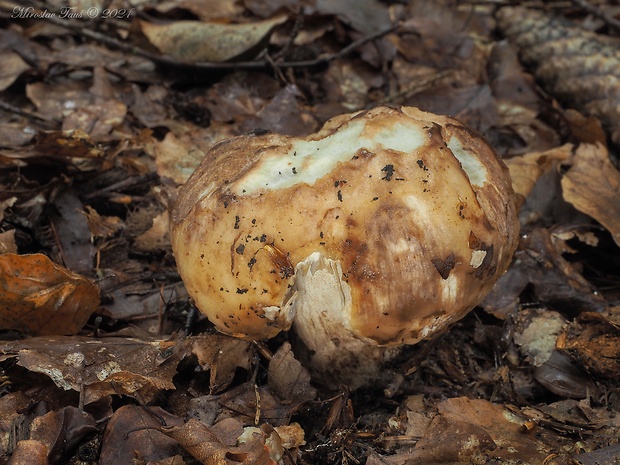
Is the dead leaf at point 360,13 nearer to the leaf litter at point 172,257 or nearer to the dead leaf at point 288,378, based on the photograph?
the leaf litter at point 172,257

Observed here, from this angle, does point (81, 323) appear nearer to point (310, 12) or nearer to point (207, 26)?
point (207, 26)

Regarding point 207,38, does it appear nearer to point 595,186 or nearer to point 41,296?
point 41,296

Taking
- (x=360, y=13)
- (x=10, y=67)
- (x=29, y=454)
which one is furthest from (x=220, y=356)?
(x=360, y=13)

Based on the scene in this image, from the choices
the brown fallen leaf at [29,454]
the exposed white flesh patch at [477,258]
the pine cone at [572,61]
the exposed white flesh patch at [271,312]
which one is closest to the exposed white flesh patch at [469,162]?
the exposed white flesh patch at [477,258]

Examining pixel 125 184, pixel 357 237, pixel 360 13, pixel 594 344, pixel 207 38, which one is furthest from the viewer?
pixel 360 13

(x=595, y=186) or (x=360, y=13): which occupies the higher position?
(x=360, y=13)

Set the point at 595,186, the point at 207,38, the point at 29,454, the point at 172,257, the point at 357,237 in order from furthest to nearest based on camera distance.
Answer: the point at 207,38, the point at 595,186, the point at 172,257, the point at 357,237, the point at 29,454
